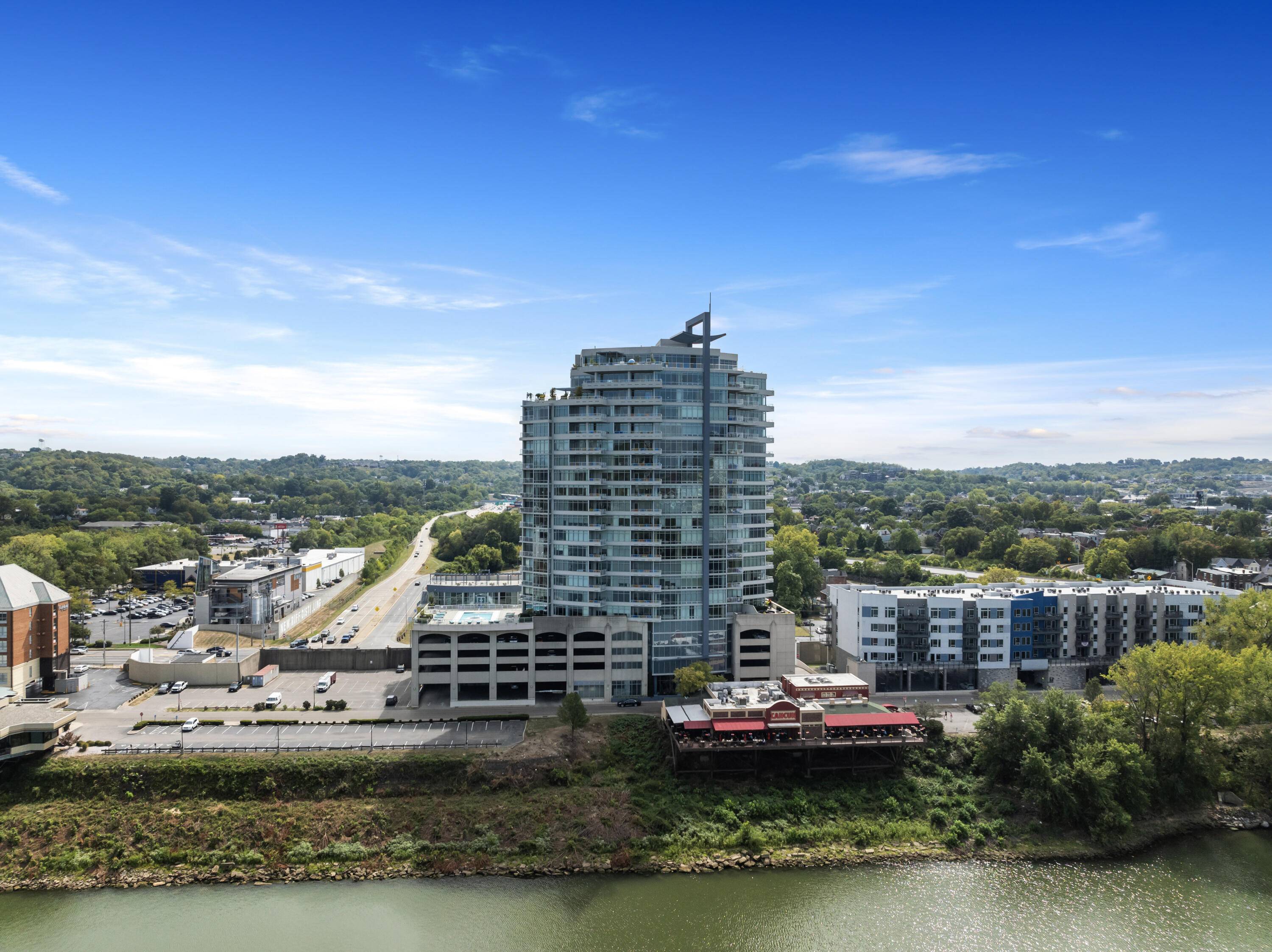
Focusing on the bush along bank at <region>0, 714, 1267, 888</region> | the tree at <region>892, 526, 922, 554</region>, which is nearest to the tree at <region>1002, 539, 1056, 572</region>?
the tree at <region>892, 526, 922, 554</region>

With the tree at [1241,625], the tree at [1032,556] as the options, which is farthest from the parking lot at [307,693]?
the tree at [1032,556]

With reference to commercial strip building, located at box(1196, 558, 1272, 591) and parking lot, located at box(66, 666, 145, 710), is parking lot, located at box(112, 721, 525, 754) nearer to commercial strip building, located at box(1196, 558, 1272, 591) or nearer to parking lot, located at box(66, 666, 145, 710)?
parking lot, located at box(66, 666, 145, 710)

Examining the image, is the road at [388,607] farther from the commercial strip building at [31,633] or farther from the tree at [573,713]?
the tree at [573,713]

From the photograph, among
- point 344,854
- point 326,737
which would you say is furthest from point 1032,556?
point 344,854

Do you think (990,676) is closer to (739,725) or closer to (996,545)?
(739,725)

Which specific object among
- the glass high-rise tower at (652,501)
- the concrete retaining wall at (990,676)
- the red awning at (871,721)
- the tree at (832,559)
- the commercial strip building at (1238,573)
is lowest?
the concrete retaining wall at (990,676)

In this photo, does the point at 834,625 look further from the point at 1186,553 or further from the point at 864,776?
the point at 1186,553

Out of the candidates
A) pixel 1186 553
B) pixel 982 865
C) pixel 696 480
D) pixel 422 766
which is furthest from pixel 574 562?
pixel 1186 553
